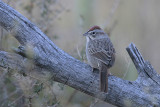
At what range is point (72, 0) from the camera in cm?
1198

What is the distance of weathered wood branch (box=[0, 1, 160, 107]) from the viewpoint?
552 cm

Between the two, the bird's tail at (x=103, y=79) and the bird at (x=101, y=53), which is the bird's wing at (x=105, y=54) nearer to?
the bird at (x=101, y=53)

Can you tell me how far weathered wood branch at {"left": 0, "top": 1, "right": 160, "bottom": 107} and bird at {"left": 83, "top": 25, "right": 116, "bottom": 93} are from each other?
19 cm

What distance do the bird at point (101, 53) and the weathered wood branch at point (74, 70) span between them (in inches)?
7.3

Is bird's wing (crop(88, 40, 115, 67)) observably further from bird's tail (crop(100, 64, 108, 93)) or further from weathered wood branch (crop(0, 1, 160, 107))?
weathered wood branch (crop(0, 1, 160, 107))

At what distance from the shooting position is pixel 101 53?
20.6 feet

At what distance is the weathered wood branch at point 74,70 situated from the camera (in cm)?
552

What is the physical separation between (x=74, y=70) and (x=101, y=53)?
0.85 meters

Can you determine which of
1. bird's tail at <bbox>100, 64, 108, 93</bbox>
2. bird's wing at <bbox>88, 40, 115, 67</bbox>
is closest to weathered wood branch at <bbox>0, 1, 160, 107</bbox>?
bird's tail at <bbox>100, 64, 108, 93</bbox>

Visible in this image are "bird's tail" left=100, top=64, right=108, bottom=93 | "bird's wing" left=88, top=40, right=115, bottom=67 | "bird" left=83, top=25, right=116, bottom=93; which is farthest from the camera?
"bird's wing" left=88, top=40, right=115, bottom=67

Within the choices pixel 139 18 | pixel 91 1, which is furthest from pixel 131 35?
pixel 91 1

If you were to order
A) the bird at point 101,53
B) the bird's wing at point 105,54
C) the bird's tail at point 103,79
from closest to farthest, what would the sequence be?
the bird's tail at point 103,79
the bird at point 101,53
the bird's wing at point 105,54

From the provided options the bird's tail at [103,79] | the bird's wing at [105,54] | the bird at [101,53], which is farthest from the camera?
the bird's wing at [105,54]

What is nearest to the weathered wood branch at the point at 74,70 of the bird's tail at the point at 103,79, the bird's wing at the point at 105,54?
the bird's tail at the point at 103,79
